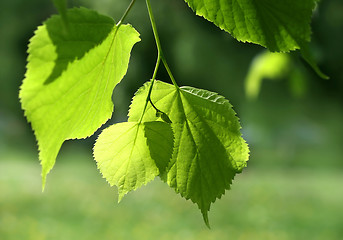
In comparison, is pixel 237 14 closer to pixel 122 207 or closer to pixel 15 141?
pixel 122 207

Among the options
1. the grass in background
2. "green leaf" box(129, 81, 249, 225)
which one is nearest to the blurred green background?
the grass in background

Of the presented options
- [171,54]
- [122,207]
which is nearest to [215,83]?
[171,54]

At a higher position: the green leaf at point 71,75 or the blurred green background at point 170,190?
the green leaf at point 71,75

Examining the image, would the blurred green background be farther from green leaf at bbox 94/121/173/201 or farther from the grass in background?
green leaf at bbox 94/121/173/201

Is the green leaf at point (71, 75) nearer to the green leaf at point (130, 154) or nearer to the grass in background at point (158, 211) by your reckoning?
the green leaf at point (130, 154)

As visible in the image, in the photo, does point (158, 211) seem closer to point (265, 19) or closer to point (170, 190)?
point (170, 190)

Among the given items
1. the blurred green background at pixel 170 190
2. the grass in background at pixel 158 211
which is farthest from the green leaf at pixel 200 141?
the grass in background at pixel 158 211

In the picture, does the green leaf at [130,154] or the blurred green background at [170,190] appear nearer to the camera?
the green leaf at [130,154]
